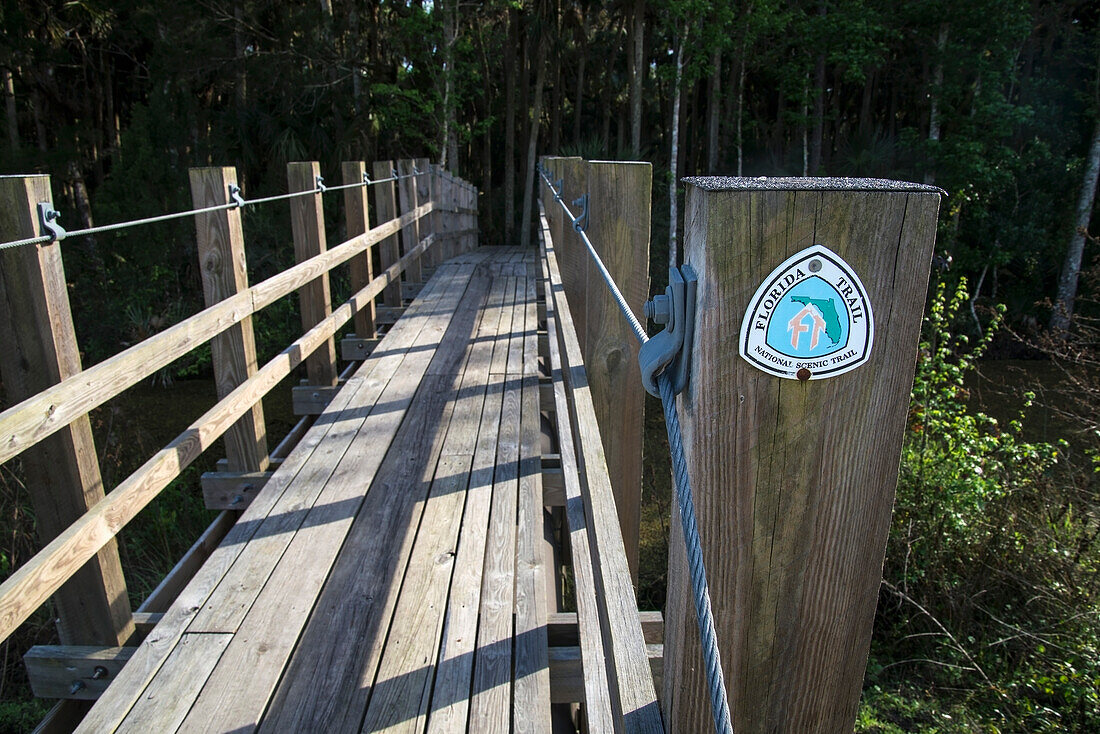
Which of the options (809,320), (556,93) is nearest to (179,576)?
(809,320)

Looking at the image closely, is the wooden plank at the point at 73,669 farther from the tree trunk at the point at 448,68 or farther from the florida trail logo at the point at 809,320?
the tree trunk at the point at 448,68

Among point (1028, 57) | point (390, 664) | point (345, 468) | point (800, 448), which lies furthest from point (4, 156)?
point (1028, 57)

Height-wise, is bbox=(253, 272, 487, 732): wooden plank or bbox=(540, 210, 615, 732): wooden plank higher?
bbox=(540, 210, 615, 732): wooden plank

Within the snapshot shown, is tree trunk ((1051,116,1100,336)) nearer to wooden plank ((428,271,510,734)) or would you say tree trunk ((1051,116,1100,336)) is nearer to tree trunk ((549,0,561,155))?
tree trunk ((549,0,561,155))

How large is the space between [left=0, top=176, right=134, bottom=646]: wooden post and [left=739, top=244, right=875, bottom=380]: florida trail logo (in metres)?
1.95

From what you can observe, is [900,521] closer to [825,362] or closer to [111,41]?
[825,362]

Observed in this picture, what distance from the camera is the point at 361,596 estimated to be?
248 centimetres

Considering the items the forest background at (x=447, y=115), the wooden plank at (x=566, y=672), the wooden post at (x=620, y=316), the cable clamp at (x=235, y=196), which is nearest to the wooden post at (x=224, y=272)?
the cable clamp at (x=235, y=196)

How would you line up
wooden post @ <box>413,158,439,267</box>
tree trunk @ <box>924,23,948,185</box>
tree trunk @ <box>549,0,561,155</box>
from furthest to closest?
tree trunk @ <box>549,0,561,155</box>, tree trunk @ <box>924,23,948,185</box>, wooden post @ <box>413,158,439,267</box>

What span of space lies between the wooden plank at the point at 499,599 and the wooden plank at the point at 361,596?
279 mm

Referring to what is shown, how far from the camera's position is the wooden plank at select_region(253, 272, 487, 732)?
2018mm

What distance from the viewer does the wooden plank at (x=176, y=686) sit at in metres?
1.96

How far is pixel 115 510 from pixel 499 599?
1.16m

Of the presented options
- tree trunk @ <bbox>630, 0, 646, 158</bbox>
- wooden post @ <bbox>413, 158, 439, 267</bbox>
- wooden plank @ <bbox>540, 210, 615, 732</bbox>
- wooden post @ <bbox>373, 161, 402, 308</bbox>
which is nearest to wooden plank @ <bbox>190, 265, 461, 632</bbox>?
wooden post @ <bbox>373, 161, 402, 308</bbox>
